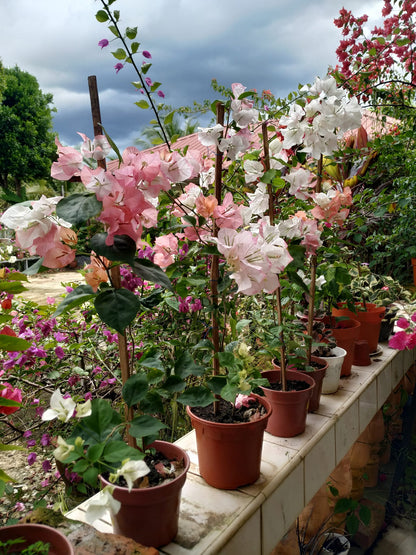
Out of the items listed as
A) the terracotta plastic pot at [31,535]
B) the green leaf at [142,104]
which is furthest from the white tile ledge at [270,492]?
the green leaf at [142,104]

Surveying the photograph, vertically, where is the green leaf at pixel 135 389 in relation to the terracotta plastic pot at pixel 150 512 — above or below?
above

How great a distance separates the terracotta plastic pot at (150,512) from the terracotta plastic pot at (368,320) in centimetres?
127

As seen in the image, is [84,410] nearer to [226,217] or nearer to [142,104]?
[226,217]

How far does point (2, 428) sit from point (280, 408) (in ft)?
4.38

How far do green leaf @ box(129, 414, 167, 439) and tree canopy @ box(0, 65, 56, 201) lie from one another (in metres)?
16.1

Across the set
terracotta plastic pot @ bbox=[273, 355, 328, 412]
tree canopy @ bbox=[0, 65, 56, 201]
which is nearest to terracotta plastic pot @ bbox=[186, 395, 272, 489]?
terracotta plastic pot @ bbox=[273, 355, 328, 412]

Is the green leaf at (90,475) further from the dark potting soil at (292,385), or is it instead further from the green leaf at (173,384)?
the dark potting soil at (292,385)

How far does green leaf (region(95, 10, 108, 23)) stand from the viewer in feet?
2.68

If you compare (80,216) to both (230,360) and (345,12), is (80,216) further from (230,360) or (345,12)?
(345,12)

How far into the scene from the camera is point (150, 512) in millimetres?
767

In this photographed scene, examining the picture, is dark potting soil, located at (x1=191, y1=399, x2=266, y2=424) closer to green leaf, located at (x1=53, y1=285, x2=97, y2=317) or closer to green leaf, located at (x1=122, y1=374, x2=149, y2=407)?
green leaf, located at (x1=122, y1=374, x2=149, y2=407)

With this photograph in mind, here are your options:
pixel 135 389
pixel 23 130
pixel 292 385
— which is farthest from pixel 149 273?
pixel 23 130

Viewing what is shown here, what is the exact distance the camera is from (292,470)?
3.69 feet

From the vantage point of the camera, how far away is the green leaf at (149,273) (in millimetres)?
622
